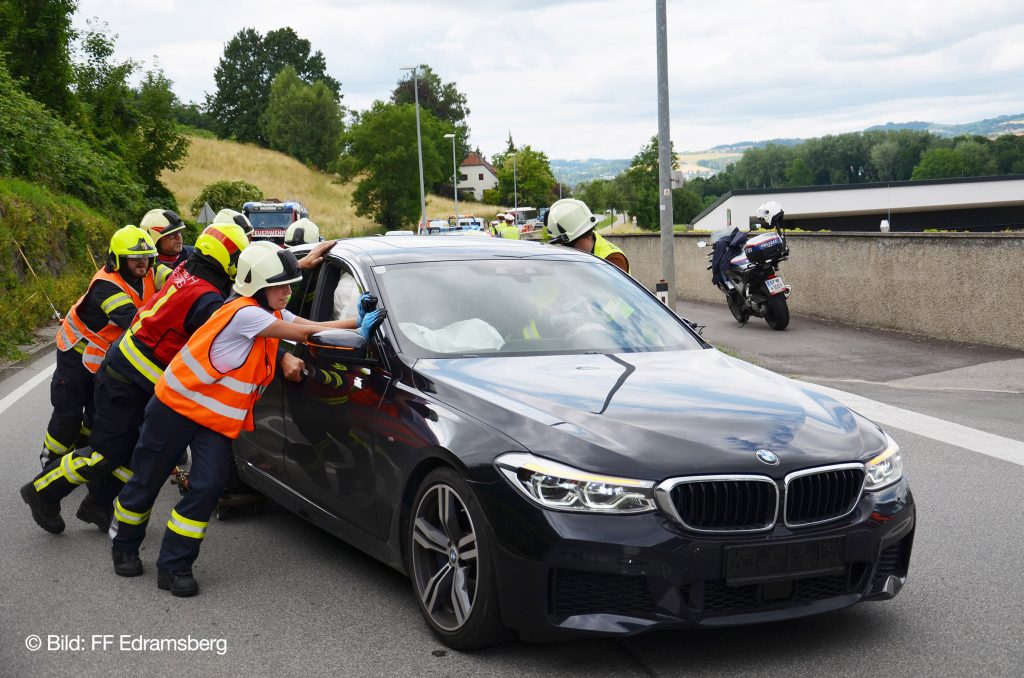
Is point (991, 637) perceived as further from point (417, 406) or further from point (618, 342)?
point (417, 406)

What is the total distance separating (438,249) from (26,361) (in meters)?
12.3

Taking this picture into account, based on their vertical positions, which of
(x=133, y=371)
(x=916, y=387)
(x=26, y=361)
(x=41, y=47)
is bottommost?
(x=26, y=361)

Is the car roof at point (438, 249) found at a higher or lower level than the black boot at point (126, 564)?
higher

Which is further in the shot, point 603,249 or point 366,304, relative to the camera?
point 603,249

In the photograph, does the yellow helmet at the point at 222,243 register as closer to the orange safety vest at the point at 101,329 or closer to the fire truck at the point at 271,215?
the orange safety vest at the point at 101,329

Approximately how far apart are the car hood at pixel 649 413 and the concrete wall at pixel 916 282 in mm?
10460

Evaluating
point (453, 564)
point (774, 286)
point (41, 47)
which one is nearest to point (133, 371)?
point (453, 564)

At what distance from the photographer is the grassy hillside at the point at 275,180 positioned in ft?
302

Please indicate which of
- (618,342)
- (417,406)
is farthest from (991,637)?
(417,406)

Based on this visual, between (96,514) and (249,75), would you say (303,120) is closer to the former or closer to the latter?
(249,75)

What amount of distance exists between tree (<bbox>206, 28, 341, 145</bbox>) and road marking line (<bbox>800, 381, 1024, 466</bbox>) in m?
140

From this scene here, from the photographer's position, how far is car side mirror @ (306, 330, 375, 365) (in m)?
5.14

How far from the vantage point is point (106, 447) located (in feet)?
20.7

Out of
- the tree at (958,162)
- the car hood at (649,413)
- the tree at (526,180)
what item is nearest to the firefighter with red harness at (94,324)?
the car hood at (649,413)
